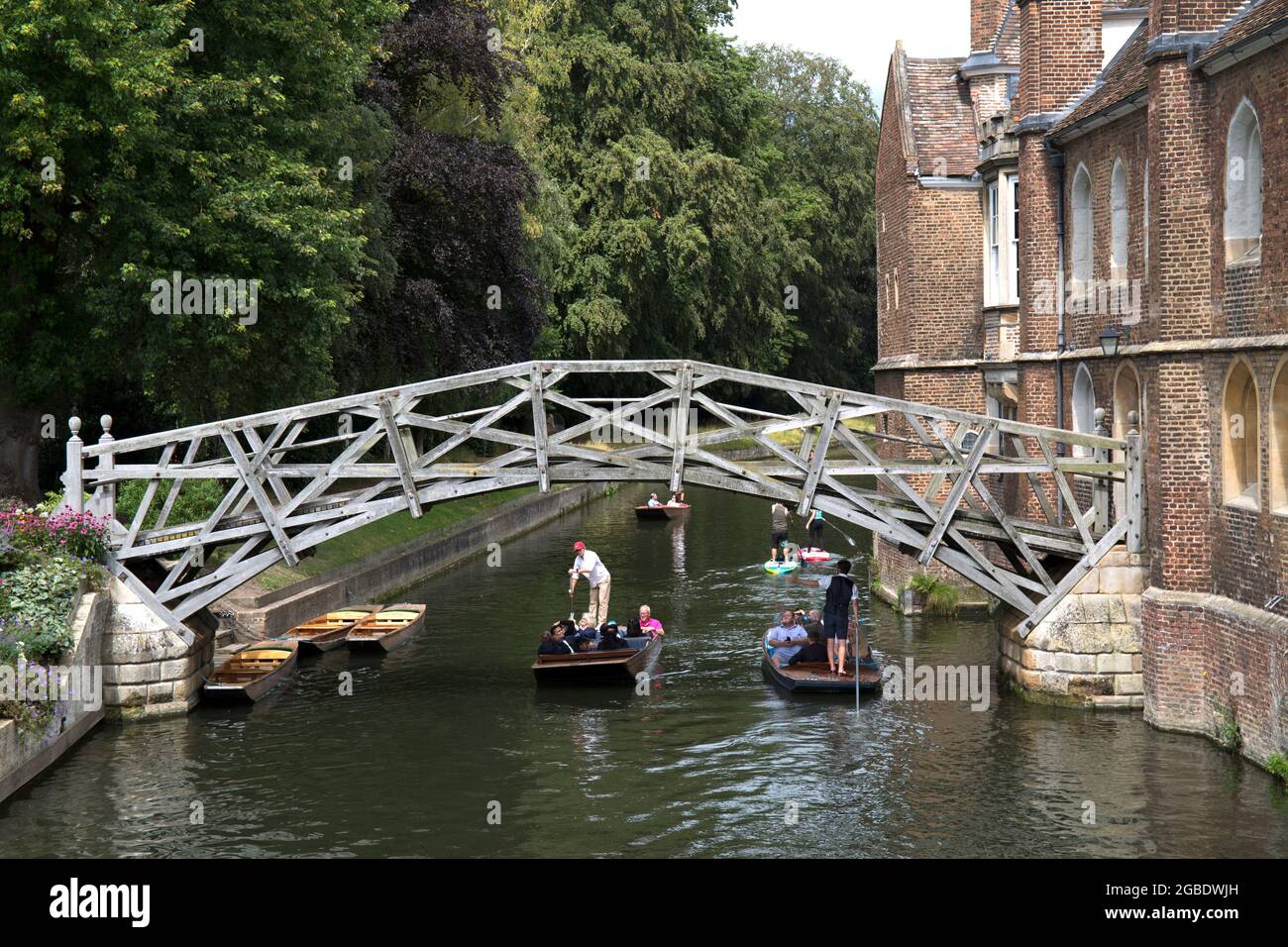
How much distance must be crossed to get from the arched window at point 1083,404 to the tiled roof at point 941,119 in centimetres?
746

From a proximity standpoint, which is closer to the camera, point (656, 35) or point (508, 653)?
point (508, 653)

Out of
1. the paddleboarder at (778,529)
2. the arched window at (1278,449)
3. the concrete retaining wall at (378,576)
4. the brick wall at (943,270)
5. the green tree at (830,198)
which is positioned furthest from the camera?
the green tree at (830,198)

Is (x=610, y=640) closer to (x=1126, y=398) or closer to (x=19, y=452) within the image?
(x=1126, y=398)

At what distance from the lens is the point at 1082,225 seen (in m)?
22.9

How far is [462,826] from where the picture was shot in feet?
49.2

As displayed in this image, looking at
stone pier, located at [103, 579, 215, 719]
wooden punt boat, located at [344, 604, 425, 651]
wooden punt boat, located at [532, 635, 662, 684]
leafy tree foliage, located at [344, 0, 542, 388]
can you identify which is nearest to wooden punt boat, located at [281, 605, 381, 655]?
wooden punt boat, located at [344, 604, 425, 651]

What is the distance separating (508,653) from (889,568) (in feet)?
A: 26.4

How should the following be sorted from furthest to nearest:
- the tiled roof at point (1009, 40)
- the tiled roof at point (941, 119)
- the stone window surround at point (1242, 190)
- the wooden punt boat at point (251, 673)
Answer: the tiled roof at point (941, 119) → the tiled roof at point (1009, 40) → the wooden punt boat at point (251, 673) → the stone window surround at point (1242, 190)

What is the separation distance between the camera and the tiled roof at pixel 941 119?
2909cm

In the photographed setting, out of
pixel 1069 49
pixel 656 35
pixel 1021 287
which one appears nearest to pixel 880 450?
pixel 1021 287

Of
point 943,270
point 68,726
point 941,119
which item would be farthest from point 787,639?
point 941,119

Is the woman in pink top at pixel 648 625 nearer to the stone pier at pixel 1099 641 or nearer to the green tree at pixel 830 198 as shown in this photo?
the stone pier at pixel 1099 641

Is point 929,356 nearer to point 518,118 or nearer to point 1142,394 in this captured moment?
point 1142,394

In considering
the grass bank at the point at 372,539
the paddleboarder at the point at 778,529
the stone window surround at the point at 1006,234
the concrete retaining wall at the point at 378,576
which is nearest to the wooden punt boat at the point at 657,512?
the concrete retaining wall at the point at 378,576
